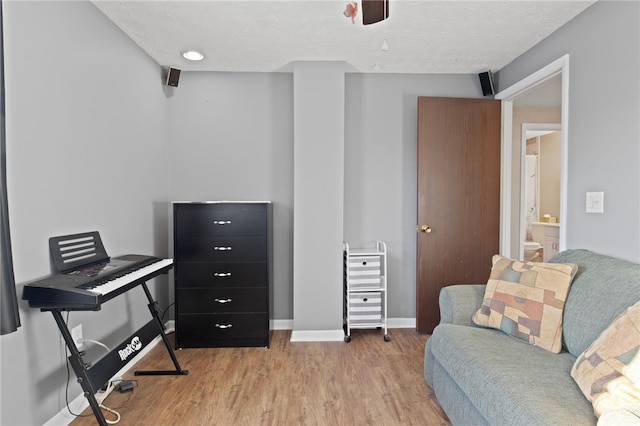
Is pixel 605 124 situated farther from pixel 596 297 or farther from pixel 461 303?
pixel 461 303

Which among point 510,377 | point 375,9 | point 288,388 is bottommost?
point 288,388

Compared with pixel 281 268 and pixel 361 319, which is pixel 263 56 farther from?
pixel 361 319

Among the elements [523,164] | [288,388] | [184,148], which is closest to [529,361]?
[288,388]

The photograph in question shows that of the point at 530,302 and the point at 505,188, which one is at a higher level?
the point at 505,188

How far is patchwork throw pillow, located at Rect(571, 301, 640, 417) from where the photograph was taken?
108cm

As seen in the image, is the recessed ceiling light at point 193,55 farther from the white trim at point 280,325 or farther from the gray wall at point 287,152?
the white trim at point 280,325

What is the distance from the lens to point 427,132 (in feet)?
9.50

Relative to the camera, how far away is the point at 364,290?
2830mm

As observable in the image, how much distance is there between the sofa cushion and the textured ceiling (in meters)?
1.97

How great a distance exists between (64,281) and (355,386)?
69.6 inches

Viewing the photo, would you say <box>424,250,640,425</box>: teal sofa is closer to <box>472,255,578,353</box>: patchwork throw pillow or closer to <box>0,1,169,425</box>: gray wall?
<box>472,255,578,353</box>: patchwork throw pillow

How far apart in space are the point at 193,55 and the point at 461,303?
275 cm

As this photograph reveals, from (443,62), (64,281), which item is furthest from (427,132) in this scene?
(64,281)

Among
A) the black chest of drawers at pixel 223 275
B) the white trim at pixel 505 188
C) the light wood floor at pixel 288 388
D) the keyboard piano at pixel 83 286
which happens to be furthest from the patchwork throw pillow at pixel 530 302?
the keyboard piano at pixel 83 286
